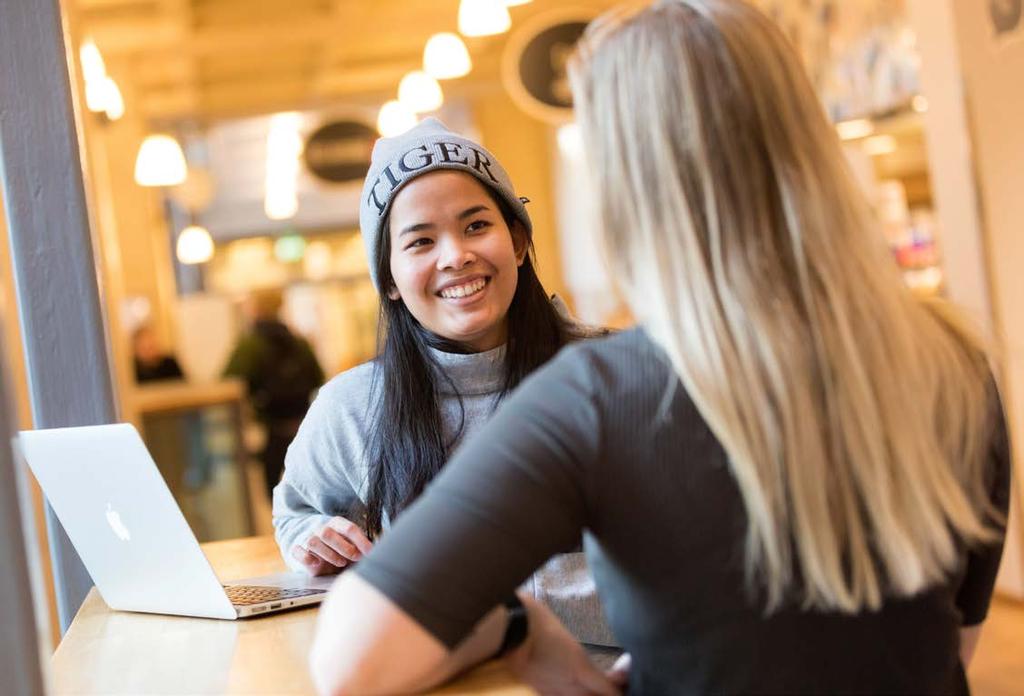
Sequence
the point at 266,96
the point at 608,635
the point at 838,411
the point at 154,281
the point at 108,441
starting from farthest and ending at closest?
1. the point at 266,96
2. the point at 154,281
3. the point at 608,635
4. the point at 108,441
5. the point at 838,411

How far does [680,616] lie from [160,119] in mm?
13773

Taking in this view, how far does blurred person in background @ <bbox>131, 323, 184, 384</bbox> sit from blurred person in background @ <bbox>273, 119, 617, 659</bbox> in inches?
325

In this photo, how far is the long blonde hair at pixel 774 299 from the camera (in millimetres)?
1206

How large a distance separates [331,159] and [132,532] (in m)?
10.2

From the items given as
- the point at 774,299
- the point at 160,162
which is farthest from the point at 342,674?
the point at 160,162

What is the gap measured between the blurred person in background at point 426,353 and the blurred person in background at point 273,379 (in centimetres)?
602

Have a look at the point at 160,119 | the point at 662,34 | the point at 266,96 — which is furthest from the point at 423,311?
the point at 266,96

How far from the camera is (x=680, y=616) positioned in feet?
4.14

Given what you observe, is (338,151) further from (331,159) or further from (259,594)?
(259,594)

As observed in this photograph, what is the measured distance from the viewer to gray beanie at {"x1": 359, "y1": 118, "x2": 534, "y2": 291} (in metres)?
2.23

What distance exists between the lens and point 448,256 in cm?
221

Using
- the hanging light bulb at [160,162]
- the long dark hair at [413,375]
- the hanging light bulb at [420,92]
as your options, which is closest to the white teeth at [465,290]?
the long dark hair at [413,375]

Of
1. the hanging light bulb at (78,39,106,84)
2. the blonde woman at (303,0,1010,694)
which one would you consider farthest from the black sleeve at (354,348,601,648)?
the hanging light bulb at (78,39,106,84)

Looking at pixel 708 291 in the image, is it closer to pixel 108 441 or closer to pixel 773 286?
pixel 773 286
